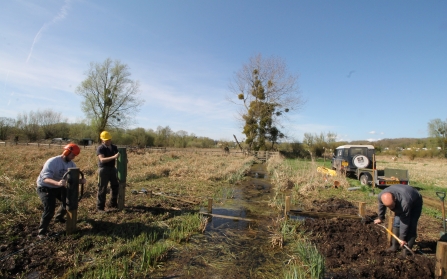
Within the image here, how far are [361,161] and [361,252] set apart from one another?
389 inches

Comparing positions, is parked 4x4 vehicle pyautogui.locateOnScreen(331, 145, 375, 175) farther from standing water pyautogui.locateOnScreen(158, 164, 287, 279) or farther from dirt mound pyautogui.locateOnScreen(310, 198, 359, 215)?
standing water pyautogui.locateOnScreen(158, 164, 287, 279)

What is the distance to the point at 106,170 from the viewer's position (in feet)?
17.9

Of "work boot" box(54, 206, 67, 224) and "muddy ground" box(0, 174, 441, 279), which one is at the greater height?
"work boot" box(54, 206, 67, 224)

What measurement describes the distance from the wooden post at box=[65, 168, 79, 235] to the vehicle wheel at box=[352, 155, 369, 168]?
12544mm

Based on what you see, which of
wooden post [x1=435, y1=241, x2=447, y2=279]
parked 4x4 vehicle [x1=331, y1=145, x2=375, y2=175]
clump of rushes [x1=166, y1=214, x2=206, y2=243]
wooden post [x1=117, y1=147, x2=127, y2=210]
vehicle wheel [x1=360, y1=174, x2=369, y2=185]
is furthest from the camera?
parked 4x4 vehicle [x1=331, y1=145, x2=375, y2=175]

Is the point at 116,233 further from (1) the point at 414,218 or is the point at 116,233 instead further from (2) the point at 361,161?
(2) the point at 361,161

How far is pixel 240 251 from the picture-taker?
4.15 metres

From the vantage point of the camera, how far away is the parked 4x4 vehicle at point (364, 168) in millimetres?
10055

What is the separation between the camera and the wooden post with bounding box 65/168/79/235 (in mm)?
4078

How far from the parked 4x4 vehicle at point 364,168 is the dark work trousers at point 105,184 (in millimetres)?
9574

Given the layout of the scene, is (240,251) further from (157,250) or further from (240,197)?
(240,197)

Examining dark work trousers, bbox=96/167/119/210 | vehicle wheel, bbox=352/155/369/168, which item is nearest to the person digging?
dark work trousers, bbox=96/167/119/210

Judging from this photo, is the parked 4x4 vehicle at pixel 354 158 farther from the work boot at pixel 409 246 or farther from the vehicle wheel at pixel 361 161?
the work boot at pixel 409 246

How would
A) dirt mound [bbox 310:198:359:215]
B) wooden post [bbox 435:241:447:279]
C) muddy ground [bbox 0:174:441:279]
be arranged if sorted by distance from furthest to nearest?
dirt mound [bbox 310:198:359:215], muddy ground [bbox 0:174:441:279], wooden post [bbox 435:241:447:279]
